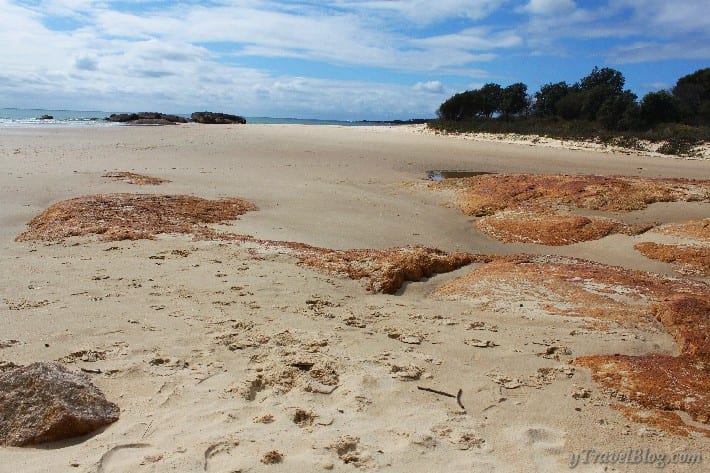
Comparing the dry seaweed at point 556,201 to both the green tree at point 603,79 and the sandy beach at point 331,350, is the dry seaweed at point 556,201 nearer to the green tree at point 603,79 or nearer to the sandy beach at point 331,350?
the sandy beach at point 331,350

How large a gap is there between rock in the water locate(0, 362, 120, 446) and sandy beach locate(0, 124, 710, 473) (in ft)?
0.23

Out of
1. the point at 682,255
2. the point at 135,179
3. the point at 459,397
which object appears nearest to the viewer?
the point at 459,397

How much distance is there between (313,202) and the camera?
31.1ft

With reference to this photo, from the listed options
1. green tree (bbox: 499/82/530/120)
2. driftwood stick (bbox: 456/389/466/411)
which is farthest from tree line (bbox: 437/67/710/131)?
driftwood stick (bbox: 456/389/466/411)

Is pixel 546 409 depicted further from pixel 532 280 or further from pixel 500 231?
pixel 500 231

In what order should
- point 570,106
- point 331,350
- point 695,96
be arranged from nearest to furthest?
1. point 331,350
2. point 695,96
3. point 570,106

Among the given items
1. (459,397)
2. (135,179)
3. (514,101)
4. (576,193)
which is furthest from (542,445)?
(514,101)

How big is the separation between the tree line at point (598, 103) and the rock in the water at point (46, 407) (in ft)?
93.0

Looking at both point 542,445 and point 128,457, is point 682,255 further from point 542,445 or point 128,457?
point 128,457

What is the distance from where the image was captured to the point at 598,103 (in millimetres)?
31000

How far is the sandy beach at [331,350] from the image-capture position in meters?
2.48

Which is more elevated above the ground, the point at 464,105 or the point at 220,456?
the point at 464,105

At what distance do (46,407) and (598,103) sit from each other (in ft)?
110

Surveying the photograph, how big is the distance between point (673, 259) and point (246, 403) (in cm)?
570
